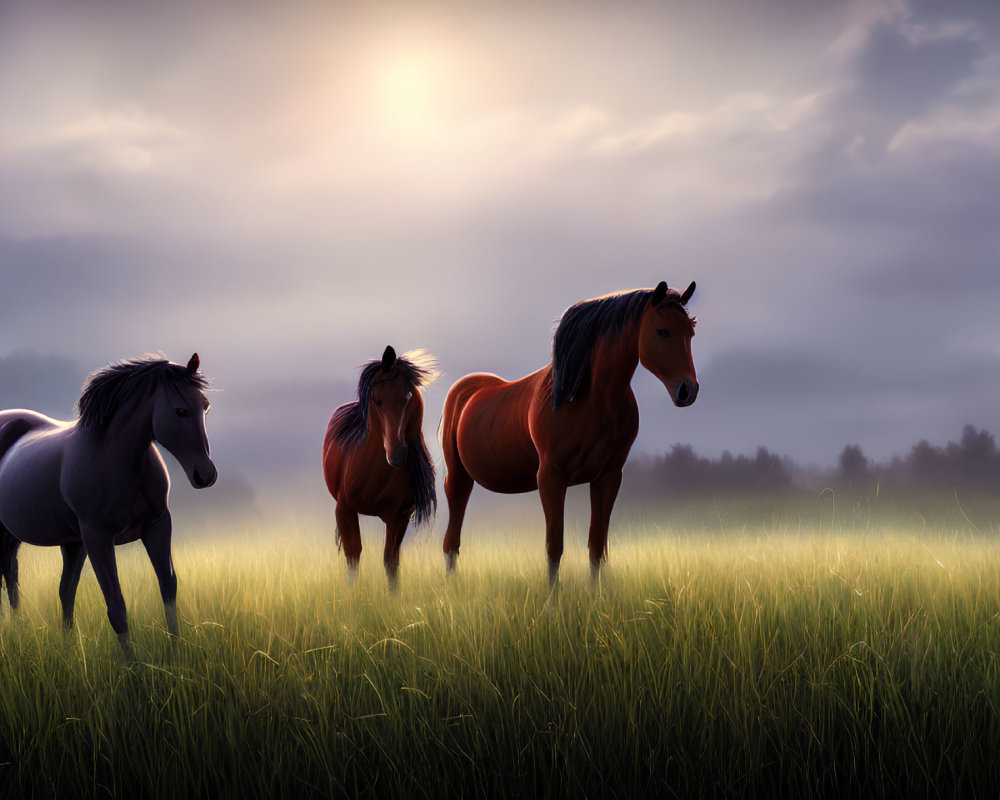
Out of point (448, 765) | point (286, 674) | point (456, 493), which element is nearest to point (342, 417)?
point (456, 493)

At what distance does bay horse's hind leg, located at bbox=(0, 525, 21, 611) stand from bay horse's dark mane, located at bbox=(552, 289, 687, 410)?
4.72 m

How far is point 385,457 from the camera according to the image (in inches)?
245

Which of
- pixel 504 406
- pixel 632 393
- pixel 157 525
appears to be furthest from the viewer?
pixel 504 406

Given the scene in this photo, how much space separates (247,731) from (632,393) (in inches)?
147

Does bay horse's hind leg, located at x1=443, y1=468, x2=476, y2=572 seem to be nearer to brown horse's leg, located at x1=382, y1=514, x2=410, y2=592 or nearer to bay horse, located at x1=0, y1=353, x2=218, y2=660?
brown horse's leg, located at x1=382, y1=514, x2=410, y2=592

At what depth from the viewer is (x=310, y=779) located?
304cm

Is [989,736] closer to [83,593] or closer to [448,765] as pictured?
[448,765]

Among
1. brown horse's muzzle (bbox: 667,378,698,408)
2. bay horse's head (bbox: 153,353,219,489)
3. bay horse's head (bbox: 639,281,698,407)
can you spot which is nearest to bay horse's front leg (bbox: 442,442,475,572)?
bay horse's head (bbox: 639,281,698,407)

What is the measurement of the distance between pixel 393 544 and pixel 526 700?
3.16 meters

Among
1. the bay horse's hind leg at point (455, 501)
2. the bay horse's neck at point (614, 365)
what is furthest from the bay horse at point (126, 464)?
the bay horse's hind leg at point (455, 501)

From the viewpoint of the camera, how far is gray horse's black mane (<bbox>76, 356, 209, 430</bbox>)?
4.31 meters

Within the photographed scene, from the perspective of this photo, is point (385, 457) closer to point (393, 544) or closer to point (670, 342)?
point (393, 544)

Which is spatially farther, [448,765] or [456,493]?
[456,493]

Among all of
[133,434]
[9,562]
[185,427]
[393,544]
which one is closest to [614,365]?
[393,544]
